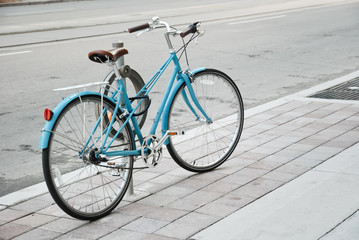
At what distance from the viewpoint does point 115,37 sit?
14734 millimetres

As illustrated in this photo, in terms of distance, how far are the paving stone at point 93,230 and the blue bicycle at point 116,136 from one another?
0.09 m

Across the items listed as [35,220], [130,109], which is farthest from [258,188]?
[35,220]

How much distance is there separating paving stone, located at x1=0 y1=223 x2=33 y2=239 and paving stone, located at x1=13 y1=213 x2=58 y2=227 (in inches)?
2.1

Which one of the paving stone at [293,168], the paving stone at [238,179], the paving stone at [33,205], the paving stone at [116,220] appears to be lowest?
the paving stone at [293,168]

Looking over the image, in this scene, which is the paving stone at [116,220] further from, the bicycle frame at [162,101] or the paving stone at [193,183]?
the paving stone at [193,183]

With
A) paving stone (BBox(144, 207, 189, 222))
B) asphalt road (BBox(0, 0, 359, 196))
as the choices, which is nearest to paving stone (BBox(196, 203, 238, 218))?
paving stone (BBox(144, 207, 189, 222))

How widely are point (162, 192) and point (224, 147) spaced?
1.05 meters

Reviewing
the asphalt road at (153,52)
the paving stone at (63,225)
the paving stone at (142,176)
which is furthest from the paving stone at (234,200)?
the asphalt road at (153,52)

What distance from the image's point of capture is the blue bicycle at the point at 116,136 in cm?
427

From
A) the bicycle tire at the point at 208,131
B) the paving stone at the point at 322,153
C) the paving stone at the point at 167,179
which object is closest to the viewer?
the paving stone at the point at 167,179

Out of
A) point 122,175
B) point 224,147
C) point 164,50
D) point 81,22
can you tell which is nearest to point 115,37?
point 164,50

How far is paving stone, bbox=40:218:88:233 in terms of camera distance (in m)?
4.21

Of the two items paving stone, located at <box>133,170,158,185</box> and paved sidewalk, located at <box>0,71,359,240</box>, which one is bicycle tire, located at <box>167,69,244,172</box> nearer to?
paved sidewalk, located at <box>0,71,359,240</box>

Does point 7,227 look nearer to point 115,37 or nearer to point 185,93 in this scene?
point 185,93
